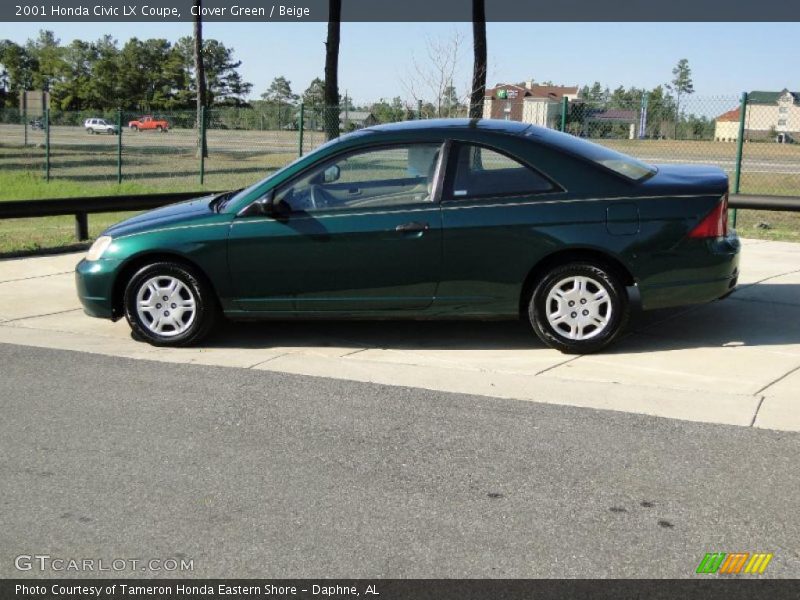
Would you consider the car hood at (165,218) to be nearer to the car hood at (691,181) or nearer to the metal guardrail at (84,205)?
the car hood at (691,181)

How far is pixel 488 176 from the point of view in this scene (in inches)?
277

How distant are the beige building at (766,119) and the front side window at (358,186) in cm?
805

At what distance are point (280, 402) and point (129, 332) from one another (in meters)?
2.49

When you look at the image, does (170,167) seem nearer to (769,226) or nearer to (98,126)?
(98,126)

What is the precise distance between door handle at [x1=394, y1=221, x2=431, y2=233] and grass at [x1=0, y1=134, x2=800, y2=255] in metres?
6.88

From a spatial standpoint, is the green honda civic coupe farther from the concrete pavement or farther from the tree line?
the tree line

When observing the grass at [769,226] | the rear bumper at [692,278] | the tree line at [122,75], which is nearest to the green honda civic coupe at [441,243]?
the rear bumper at [692,278]

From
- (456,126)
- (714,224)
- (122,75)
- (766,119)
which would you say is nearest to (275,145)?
(766,119)

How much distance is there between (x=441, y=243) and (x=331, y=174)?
99 centimetres

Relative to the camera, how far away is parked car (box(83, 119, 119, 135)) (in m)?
34.7

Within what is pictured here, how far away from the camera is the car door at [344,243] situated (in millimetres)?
6988

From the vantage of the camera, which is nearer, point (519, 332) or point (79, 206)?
point (519, 332)

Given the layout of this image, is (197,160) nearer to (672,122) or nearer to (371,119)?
(371,119)
